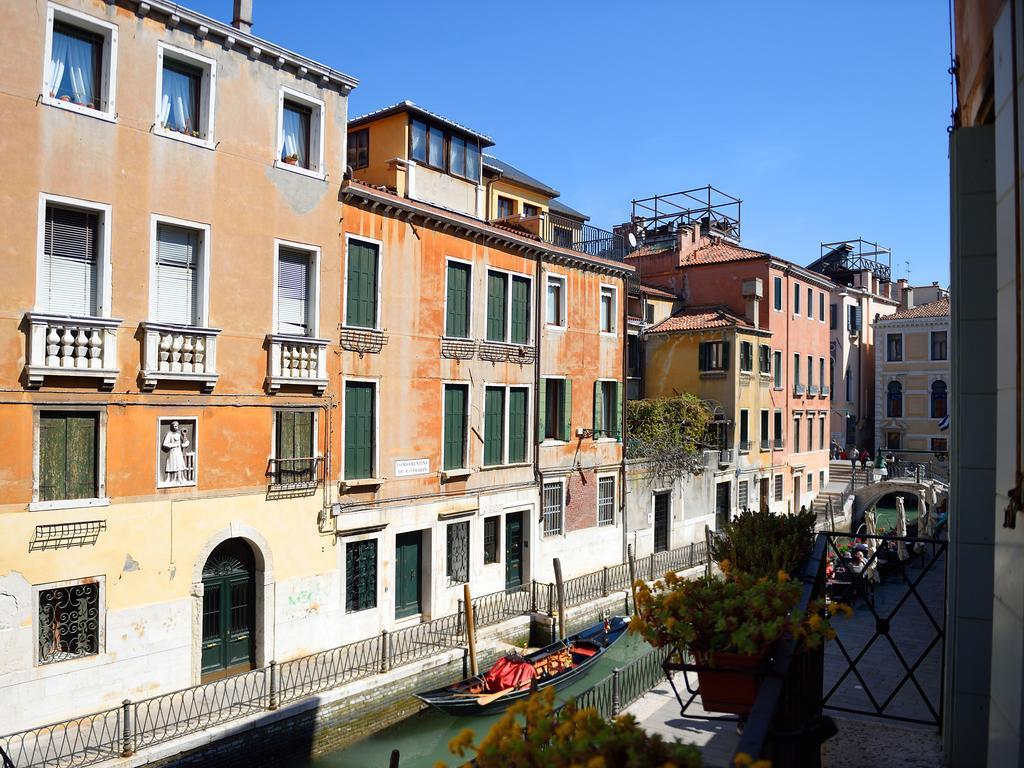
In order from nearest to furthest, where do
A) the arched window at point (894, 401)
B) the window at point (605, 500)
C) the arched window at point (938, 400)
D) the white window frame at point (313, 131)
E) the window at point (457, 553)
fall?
1. the white window frame at point (313, 131)
2. the window at point (457, 553)
3. the window at point (605, 500)
4. the arched window at point (938, 400)
5. the arched window at point (894, 401)

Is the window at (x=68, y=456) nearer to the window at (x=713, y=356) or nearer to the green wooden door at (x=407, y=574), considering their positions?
the green wooden door at (x=407, y=574)

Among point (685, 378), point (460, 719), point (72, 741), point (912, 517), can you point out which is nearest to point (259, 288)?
point (72, 741)

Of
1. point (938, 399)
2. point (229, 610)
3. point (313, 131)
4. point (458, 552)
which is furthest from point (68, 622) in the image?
point (938, 399)

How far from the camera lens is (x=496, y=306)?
21531mm

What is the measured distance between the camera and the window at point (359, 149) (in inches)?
835

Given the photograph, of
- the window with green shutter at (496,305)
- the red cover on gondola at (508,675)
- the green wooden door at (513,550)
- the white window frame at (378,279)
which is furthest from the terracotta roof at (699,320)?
the red cover on gondola at (508,675)

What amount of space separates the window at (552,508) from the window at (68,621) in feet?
41.4

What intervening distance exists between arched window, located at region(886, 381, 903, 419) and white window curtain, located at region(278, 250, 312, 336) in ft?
151

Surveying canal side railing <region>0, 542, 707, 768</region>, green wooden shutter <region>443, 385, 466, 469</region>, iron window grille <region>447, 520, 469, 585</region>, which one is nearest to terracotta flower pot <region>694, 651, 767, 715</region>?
canal side railing <region>0, 542, 707, 768</region>

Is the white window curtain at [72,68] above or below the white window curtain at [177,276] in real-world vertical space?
above

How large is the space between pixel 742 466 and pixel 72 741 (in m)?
27.2

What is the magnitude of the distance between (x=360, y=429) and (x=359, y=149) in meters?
8.32

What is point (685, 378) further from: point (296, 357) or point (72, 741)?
point (72, 741)

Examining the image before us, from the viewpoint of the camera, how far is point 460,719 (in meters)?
16.0
